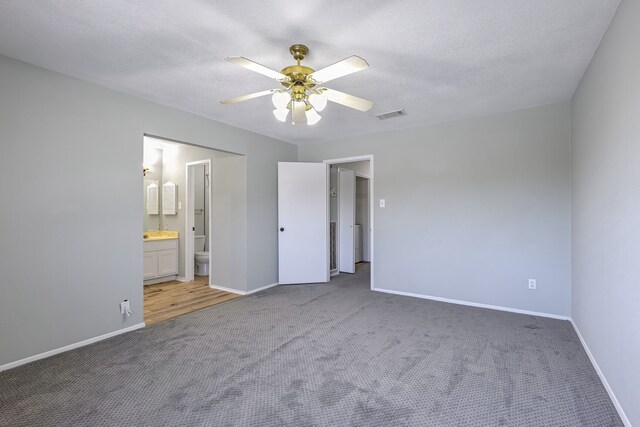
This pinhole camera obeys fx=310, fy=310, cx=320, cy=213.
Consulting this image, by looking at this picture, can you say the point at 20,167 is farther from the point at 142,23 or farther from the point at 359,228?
the point at 359,228

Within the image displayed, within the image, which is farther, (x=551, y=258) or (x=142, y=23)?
(x=551, y=258)

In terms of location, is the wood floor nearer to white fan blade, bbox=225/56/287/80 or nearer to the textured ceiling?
the textured ceiling

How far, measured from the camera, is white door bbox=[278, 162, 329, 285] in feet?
16.0

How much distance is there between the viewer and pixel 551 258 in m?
3.33

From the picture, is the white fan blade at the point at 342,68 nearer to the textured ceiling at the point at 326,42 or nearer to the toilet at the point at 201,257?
the textured ceiling at the point at 326,42

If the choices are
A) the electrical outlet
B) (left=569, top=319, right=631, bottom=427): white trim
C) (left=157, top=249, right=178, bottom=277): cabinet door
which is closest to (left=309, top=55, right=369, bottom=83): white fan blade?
(left=569, top=319, right=631, bottom=427): white trim

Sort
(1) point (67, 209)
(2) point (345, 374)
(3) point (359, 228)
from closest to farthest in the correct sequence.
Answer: (2) point (345, 374) < (1) point (67, 209) < (3) point (359, 228)

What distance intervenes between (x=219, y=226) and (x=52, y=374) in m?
2.68

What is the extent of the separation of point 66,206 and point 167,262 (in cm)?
274

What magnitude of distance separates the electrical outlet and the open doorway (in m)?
0.54

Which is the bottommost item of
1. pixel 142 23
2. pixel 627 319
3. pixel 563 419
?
pixel 563 419

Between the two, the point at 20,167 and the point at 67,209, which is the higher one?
the point at 20,167

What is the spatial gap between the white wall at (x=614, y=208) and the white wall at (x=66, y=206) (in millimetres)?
3722

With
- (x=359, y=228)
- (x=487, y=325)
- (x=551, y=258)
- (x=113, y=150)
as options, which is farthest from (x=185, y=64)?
(x=359, y=228)
